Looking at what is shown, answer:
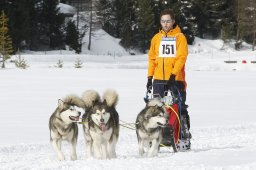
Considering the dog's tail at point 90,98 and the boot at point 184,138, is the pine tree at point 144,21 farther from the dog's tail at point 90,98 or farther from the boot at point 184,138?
the dog's tail at point 90,98

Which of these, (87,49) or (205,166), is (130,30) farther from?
(205,166)

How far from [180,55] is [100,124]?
5.03 feet

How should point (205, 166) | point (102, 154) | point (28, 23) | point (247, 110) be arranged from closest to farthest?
point (205, 166) < point (102, 154) < point (247, 110) < point (28, 23)

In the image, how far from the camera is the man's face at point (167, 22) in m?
7.71

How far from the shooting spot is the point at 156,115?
736 cm

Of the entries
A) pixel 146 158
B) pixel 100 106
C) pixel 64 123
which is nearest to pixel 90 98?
pixel 100 106

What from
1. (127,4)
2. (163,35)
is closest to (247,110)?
(163,35)

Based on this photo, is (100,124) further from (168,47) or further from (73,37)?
(73,37)

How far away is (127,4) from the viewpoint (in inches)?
2445

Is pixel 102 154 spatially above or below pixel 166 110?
below

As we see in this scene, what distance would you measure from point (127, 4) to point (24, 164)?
5615cm

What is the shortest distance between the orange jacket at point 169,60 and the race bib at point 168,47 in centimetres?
3

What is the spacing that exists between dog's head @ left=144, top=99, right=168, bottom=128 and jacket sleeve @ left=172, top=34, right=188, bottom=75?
0.53 meters

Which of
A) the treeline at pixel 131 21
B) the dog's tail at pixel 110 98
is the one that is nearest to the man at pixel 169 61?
the dog's tail at pixel 110 98
